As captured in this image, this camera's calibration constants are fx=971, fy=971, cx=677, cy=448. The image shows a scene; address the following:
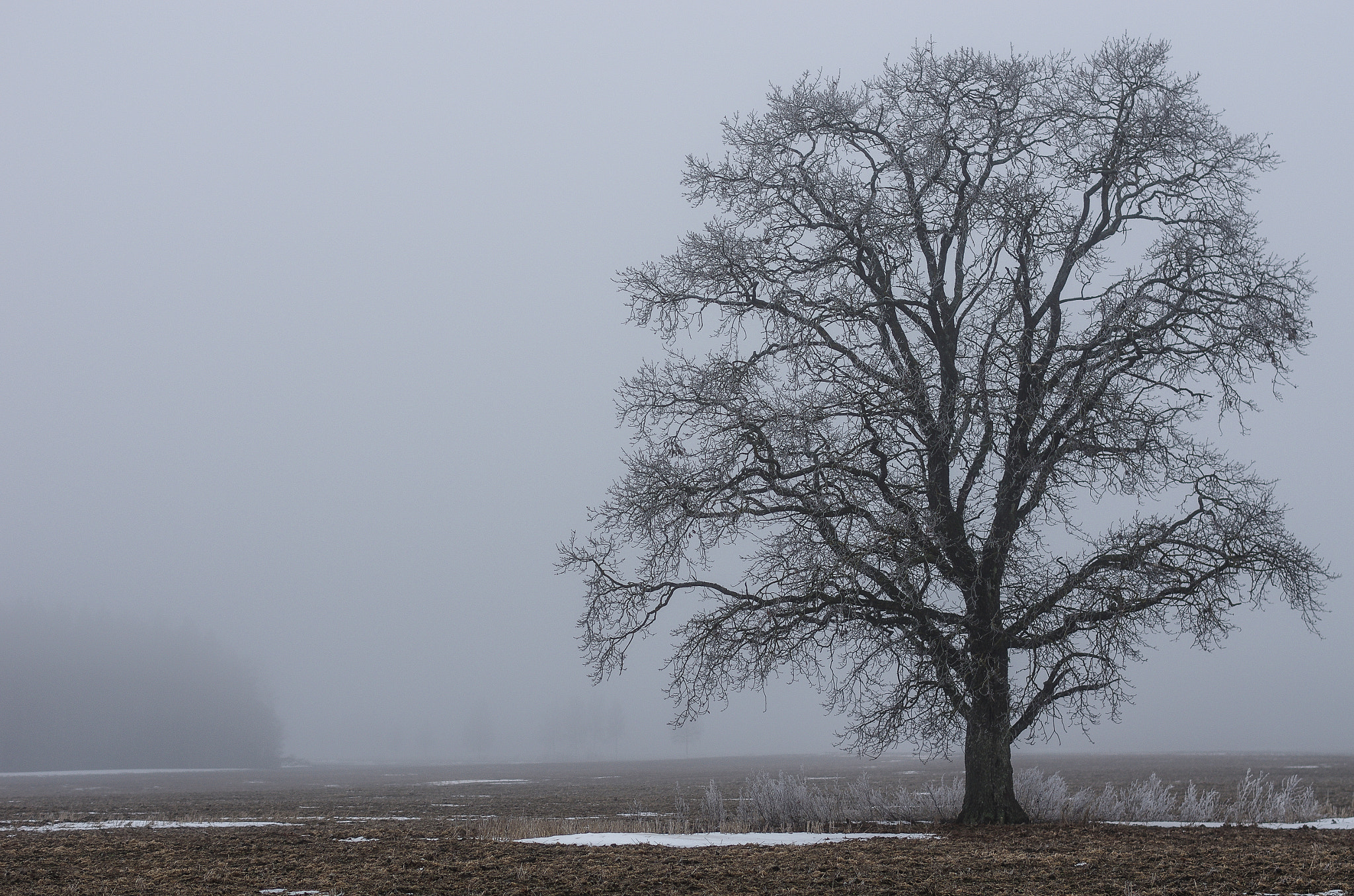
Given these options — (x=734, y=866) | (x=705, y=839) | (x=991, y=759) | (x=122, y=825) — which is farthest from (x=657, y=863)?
(x=122, y=825)

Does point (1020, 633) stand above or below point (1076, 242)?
below

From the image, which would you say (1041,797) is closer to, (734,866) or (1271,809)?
(1271,809)

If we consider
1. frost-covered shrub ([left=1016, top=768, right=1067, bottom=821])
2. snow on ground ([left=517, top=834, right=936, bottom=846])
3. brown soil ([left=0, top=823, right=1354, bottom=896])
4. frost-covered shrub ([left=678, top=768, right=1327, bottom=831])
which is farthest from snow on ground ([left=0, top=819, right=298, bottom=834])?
frost-covered shrub ([left=1016, top=768, right=1067, bottom=821])

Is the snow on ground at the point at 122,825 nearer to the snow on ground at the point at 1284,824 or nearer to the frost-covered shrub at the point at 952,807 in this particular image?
the frost-covered shrub at the point at 952,807

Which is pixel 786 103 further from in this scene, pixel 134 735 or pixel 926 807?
pixel 134 735

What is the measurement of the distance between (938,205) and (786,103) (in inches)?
109

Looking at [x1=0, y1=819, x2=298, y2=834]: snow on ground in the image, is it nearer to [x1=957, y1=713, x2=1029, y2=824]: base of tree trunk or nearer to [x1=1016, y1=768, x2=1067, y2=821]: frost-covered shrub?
[x1=957, y1=713, x2=1029, y2=824]: base of tree trunk

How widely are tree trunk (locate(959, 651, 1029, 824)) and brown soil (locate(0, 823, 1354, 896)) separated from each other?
3.14 ft

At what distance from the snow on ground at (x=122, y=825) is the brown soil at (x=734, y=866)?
154 inches

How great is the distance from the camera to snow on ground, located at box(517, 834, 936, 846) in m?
11.1

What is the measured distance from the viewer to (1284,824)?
12.8 m

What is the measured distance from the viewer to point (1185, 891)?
710 cm

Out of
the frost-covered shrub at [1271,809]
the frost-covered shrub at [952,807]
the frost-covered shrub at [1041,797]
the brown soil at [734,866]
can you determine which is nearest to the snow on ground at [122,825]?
the brown soil at [734,866]

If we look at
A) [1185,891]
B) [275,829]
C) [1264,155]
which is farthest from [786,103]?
[275,829]
